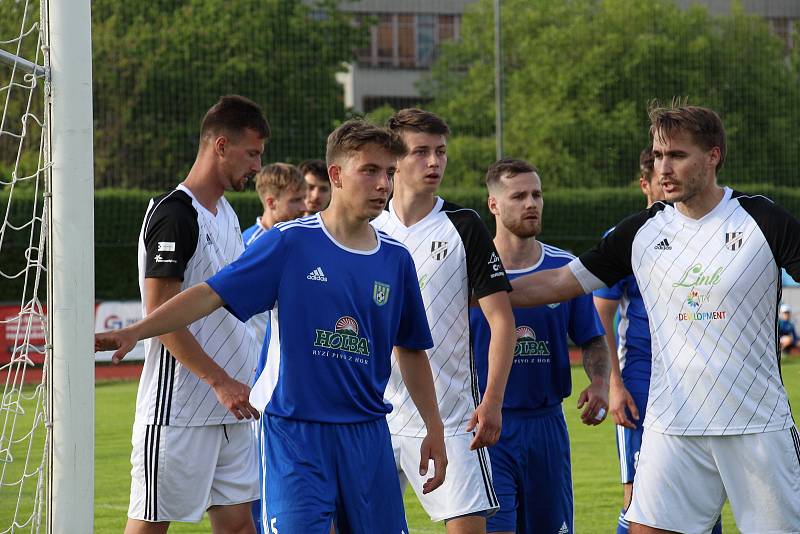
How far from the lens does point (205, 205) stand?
5.48 meters

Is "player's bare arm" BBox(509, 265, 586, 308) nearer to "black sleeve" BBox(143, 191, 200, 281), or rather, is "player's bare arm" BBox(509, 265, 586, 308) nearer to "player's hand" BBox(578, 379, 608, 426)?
"player's hand" BBox(578, 379, 608, 426)

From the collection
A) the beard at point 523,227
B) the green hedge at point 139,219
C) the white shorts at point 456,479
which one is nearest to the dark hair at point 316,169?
the beard at point 523,227

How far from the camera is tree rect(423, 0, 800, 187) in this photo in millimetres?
33719

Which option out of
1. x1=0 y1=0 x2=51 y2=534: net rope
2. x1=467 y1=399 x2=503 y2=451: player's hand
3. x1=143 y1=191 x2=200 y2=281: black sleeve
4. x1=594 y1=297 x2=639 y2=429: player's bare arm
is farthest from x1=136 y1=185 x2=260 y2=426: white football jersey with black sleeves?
x1=594 y1=297 x2=639 y2=429: player's bare arm

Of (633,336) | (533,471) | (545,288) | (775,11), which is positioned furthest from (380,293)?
(775,11)

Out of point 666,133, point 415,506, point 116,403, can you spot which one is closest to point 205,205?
point 666,133

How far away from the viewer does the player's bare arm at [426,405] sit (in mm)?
4965

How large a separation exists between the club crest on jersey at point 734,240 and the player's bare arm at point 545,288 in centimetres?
74

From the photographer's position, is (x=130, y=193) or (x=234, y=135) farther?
(x=130, y=193)

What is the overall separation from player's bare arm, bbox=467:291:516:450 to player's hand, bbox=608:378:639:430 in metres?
1.48

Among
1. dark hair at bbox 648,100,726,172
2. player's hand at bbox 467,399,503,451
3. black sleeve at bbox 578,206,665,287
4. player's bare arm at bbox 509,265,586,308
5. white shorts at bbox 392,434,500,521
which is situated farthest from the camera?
player's bare arm at bbox 509,265,586,308

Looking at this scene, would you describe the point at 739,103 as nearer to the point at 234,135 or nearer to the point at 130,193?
the point at 130,193

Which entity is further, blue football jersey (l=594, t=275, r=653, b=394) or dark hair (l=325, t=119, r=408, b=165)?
blue football jersey (l=594, t=275, r=653, b=394)

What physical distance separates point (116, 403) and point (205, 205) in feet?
40.9
